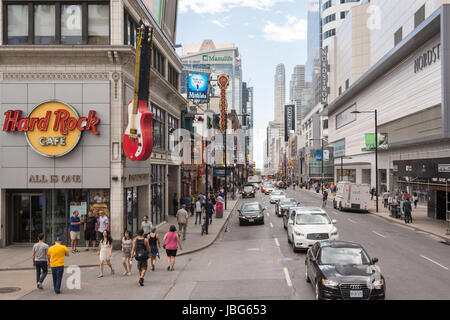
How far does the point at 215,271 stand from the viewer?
48.9 ft

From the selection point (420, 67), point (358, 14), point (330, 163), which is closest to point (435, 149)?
point (420, 67)

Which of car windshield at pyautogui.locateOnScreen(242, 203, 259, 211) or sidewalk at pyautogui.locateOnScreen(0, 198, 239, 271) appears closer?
sidewalk at pyautogui.locateOnScreen(0, 198, 239, 271)

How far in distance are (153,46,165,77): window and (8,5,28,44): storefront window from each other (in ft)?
28.1

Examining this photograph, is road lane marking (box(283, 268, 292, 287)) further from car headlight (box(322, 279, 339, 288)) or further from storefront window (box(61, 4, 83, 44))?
storefront window (box(61, 4, 83, 44))

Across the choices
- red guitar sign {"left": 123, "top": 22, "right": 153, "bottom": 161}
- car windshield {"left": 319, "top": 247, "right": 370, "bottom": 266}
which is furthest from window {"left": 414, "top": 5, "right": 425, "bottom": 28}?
car windshield {"left": 319, "top": 247, "right": 370, "bottom": 266}

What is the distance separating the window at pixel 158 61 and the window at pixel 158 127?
9.34 feet

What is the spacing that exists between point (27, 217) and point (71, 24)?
9771mm

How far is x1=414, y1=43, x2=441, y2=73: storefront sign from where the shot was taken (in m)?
36.9

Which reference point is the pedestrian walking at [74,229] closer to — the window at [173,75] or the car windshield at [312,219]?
the car windshield at [312,219]

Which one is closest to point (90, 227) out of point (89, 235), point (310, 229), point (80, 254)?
point (89, 235)

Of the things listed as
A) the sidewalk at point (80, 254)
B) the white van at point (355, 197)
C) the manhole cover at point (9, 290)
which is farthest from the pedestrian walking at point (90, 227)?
the white van at point (355, 197)

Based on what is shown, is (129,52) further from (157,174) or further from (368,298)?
(368,298)

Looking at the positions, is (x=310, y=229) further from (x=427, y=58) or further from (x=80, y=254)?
(x=427, y=58)

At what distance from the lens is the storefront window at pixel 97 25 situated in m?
20.2
